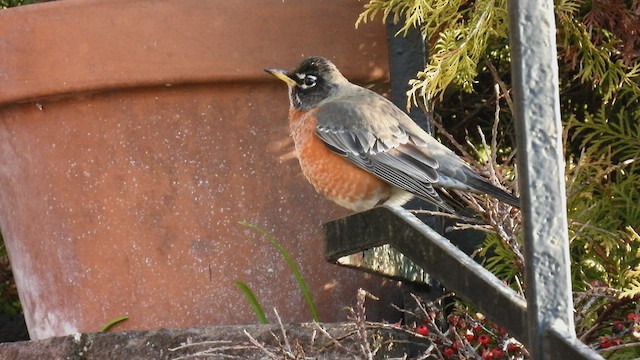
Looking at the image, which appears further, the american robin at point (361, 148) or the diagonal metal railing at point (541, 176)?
the american robin at point (361, 148)

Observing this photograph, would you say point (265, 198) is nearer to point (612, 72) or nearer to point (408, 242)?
point (612, 72)

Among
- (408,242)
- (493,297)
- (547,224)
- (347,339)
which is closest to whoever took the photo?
(547,224)

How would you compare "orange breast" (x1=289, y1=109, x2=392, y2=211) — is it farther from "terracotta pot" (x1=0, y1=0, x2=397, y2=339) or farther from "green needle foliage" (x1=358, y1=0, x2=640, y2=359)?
"green needle foliage" (x1=358, y1=0, x2=640, y2=359)

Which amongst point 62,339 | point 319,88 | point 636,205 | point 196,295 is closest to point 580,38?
point 636,205

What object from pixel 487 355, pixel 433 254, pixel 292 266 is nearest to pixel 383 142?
pixel 292 266

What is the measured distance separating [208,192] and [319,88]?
1.91 feet

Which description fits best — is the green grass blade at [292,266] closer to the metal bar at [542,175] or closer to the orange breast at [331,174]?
the orange breast at [331,174]

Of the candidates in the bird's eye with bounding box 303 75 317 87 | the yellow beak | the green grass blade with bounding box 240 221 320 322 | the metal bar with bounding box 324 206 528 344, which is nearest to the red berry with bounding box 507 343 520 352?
the metal bar with bounding box 324 206 528 344

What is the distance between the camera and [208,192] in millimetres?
2699

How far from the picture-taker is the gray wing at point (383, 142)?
283 cm

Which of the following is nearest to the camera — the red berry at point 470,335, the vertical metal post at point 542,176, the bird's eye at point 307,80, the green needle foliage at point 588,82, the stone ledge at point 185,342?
the vertical metal post at point 542,176

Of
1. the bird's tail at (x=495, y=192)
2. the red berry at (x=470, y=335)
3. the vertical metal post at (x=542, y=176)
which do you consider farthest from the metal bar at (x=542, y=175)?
the red berry at (x=470, y=335)

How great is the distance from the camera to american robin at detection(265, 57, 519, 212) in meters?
2.75

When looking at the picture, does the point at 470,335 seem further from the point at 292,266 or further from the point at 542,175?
the point at 542,175
